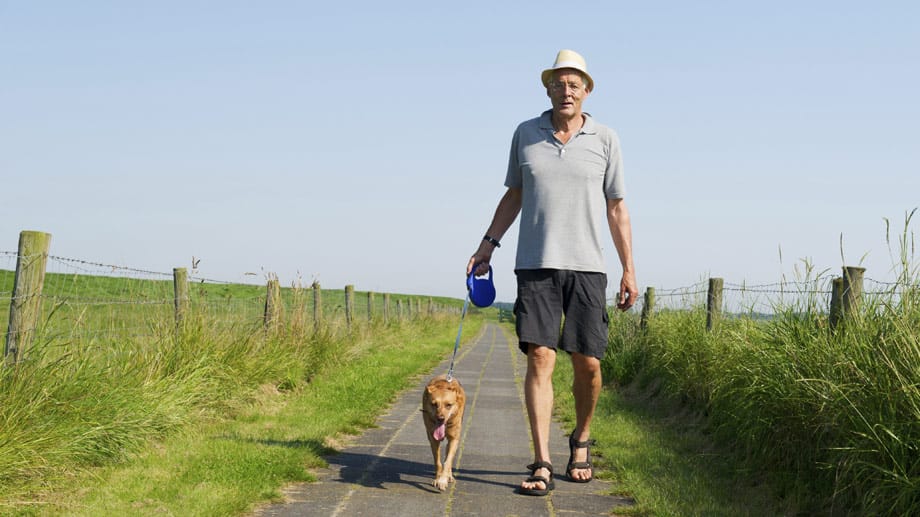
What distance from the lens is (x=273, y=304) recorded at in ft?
33.5

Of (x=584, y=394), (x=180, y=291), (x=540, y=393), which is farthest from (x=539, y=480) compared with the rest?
(x=180, y=291)

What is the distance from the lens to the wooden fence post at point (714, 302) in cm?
833

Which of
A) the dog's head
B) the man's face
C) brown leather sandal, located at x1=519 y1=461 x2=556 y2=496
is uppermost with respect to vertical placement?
the man's face

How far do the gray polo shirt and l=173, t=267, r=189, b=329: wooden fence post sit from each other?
406 centimetres

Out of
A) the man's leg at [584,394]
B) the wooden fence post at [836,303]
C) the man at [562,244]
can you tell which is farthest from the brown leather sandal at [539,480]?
the wooden fence post at [836,303]

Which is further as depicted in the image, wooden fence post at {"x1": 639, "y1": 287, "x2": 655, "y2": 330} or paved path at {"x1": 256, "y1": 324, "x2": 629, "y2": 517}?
wooden fence post at {"x1": 639, "y1": 287, "x2": 655, "y2": 330}

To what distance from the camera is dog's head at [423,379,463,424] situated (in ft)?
16.6

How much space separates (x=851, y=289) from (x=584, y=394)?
192 centimetres

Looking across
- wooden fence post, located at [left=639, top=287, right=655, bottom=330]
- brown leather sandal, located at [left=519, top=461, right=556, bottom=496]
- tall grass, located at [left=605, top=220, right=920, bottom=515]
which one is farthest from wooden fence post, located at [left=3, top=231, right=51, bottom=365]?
wooden fence post, located at [left=639, top=287, right=655, bottom=330]

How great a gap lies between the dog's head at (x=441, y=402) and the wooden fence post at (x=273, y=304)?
16.4 ft

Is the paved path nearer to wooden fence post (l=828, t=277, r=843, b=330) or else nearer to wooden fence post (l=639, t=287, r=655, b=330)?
wooden fence post (l=828, t=277, r=843, b=330)

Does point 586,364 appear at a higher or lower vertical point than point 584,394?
higher

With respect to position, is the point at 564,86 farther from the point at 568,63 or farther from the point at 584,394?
the point at 584,394

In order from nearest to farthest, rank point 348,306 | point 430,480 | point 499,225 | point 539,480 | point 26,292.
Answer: point 539,480 → point 430,480 → point 26,292 → point 499,225 → point 348,306
